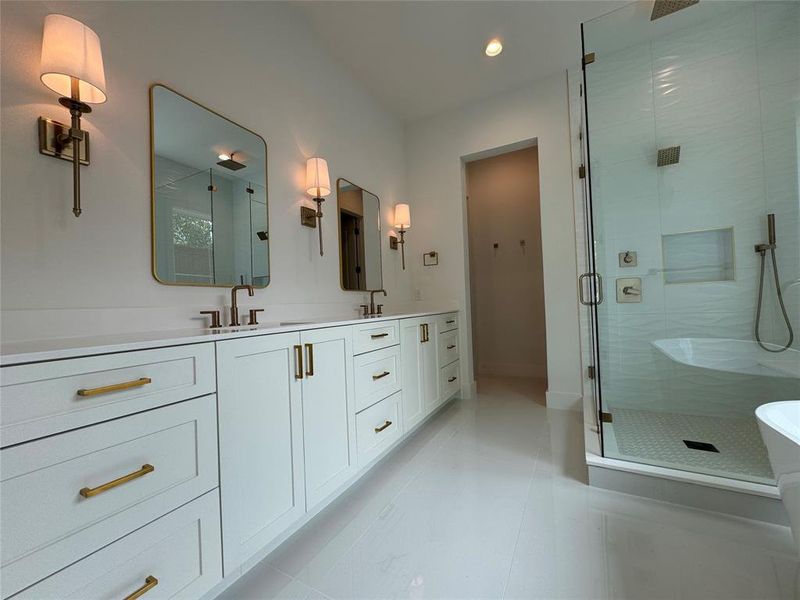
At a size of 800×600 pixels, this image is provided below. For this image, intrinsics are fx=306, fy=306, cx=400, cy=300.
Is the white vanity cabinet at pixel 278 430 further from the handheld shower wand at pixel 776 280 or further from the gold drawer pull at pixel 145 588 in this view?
the handheld shower wand at pixel 776 280

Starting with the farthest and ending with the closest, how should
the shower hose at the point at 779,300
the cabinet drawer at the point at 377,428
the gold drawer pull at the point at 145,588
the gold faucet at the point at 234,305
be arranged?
1. the shower hose at the point at 779,300
2. the cabinet drawer at the point at 377,428
3. the gold faucet at the point at 234,305
4. the gold drawer pull at the point at 145,588

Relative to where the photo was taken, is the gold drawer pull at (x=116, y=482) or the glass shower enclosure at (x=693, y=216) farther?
the glass shower enclosure at (x=693, y=216)

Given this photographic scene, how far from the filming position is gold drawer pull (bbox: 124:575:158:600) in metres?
0.76

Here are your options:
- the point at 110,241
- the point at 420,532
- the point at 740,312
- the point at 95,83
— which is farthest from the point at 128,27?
the point at 740,312

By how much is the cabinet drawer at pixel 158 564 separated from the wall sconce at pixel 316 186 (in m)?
1.62

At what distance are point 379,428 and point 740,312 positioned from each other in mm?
2594

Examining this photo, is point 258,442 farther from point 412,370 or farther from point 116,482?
point 412,370

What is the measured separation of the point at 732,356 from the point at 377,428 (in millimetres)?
2482

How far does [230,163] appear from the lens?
5.32 feet

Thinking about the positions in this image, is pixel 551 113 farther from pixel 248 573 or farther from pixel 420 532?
pixel 248 573

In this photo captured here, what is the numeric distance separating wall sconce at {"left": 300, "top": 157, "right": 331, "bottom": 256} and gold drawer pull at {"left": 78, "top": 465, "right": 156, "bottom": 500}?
5.18 feet

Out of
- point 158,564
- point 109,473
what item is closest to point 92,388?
point 109,473

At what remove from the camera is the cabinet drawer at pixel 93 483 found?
0.60 meters

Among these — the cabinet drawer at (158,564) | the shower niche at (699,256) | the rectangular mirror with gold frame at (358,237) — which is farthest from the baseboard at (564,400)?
the cabinet drawer at (158,564)
